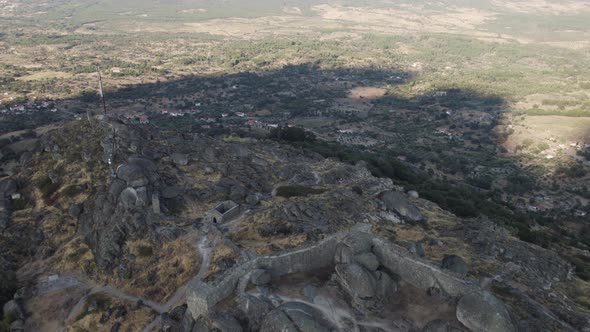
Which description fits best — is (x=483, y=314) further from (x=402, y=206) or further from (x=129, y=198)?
(x=129, y=198)

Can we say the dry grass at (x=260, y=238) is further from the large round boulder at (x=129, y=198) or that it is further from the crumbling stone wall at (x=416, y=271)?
the large round boulder at (x=129, y=198)

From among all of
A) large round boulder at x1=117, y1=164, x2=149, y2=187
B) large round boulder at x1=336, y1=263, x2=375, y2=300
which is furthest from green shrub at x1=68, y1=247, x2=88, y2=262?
large round boulder at x1=336, y1=263, x2=375, y2=300

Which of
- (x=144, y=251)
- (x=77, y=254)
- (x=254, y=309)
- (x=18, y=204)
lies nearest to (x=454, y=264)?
(x=254, y=309)

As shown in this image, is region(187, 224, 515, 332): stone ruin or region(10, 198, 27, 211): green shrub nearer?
region(187, 224, 515, 332): stone ruin

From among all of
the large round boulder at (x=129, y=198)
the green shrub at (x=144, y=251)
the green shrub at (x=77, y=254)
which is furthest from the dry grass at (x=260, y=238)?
the green shrub at (x=77, y=254)

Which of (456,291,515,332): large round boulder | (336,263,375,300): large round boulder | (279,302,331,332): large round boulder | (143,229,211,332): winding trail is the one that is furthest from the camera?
(143,229,211,332): winding trail

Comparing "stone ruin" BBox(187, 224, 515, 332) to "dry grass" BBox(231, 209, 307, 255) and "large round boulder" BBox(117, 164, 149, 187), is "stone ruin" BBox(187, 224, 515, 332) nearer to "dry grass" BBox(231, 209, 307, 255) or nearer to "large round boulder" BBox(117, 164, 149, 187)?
"dry grass" BBox(231, 209, 307, 255)
